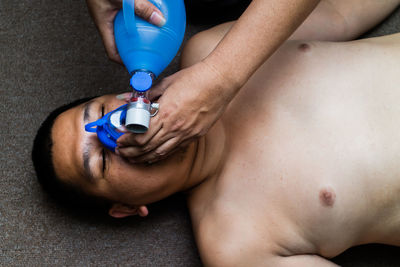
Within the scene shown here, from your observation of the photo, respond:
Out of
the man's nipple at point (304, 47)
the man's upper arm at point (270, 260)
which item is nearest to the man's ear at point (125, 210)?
the man's upper arm at point (270, 260)

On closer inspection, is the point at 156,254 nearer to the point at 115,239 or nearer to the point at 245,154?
the point at 115,239

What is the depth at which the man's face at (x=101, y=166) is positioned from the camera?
1075 mm

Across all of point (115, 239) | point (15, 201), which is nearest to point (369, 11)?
point (115, 239)

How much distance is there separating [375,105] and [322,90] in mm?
154

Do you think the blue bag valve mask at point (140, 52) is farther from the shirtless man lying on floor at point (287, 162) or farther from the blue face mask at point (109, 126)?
the shirtless man lying on floor at point (287, 162)

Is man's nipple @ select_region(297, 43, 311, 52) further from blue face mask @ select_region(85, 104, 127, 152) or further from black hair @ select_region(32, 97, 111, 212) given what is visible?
black hair @ select_region(32, 97, 111, 212)

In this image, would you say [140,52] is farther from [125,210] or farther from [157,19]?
[125,210]

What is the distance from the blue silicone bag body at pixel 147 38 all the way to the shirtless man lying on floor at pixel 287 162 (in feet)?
0.71

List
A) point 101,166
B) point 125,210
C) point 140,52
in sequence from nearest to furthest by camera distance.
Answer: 1. point 140,52
2. point 101,166
3. point 125,210

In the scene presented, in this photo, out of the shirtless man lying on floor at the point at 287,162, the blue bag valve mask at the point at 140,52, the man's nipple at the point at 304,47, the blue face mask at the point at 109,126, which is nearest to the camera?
the blue bag valve mask at the point at 140,52

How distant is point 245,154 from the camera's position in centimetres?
121

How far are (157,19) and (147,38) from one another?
5 cm

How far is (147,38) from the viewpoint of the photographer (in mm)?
916

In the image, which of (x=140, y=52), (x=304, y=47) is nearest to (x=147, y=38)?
(x=140, y=52)
